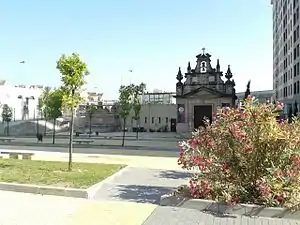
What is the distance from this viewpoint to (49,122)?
182ft

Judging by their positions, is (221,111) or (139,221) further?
(221,111)

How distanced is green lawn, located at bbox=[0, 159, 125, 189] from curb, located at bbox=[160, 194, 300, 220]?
2906mm

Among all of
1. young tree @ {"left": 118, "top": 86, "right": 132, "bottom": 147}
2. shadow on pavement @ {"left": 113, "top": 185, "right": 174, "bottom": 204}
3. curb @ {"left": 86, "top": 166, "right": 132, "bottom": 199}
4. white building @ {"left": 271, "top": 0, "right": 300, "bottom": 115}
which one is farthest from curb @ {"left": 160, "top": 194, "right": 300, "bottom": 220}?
white building @ {"left": 271, "top": 0, "right": 300, "bottom": 115}

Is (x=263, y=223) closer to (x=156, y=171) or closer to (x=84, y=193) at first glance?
(x=84, y=193)

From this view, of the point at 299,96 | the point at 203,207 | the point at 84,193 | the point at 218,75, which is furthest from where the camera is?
the point at 299,96

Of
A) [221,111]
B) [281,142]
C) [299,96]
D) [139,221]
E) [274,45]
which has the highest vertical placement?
[274,45]

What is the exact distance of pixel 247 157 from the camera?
26.8ft

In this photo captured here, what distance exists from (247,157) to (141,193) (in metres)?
3.21

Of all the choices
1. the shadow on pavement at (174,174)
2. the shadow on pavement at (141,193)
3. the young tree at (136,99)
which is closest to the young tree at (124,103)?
the young tree at (136,99)

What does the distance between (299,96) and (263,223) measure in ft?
163

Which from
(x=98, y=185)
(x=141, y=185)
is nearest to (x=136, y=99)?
(x=141, y=185)

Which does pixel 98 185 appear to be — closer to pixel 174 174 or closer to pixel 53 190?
pixel 53 190

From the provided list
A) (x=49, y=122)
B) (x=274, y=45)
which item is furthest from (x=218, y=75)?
(x=274, y=45)

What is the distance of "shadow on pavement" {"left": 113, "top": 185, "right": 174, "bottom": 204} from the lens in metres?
9.34
